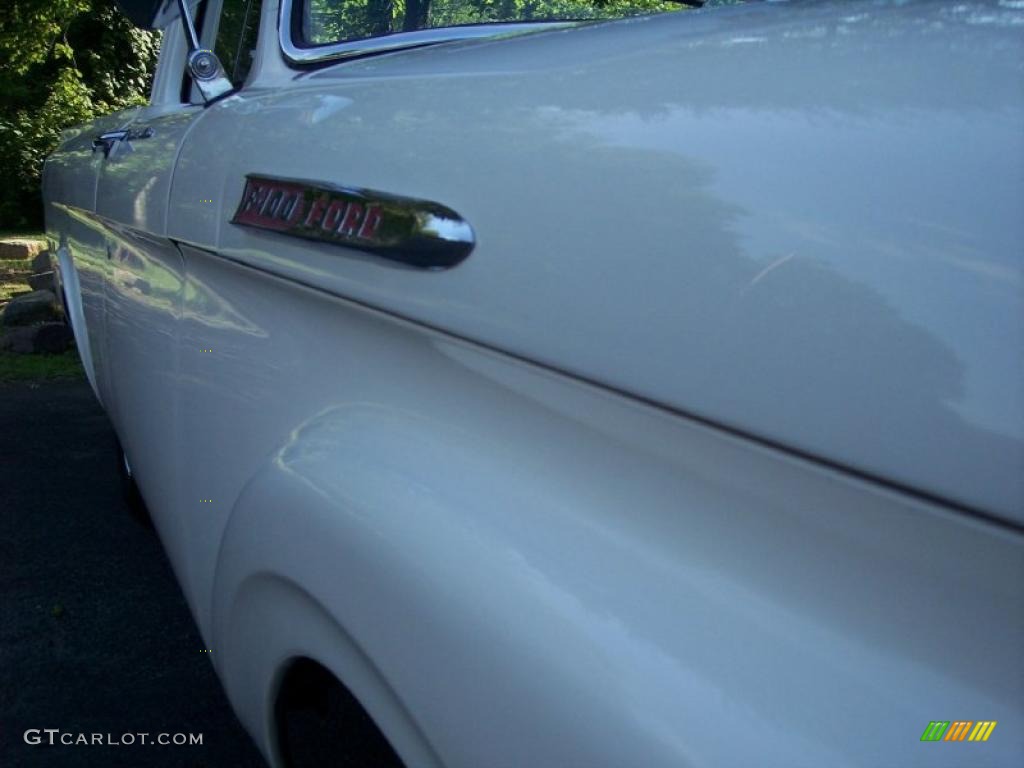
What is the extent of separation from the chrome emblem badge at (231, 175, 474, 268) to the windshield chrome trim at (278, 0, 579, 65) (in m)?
0.59

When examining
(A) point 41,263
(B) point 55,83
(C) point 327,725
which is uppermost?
(C) point 327,725

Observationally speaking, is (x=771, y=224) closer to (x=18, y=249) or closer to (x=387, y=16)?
(x=387, y=16)

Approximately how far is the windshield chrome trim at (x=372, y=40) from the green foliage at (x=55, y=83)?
10.9 metres

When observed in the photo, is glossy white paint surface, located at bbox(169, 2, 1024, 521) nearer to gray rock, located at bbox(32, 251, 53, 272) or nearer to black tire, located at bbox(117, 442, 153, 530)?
black tire, located at bbox(117, 442, 153, 530)

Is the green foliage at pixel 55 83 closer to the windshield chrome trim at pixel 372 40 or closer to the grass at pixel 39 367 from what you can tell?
the grass at pixel 39 367

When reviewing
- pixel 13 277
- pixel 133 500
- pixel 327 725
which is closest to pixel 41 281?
pixel 13 277

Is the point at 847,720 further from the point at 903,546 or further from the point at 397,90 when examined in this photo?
the point at 397,90

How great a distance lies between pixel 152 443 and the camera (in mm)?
2055

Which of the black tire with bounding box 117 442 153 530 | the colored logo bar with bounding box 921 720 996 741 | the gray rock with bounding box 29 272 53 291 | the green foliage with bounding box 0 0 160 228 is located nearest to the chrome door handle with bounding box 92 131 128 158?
the black tire with bounding box 117 442 153 530

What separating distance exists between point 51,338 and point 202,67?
5412 millimetres

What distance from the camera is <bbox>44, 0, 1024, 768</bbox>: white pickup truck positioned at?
2.27 ft

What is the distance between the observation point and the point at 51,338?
702 cm

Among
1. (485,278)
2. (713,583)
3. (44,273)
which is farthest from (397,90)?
(44,273)

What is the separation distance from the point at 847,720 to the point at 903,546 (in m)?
0.12
